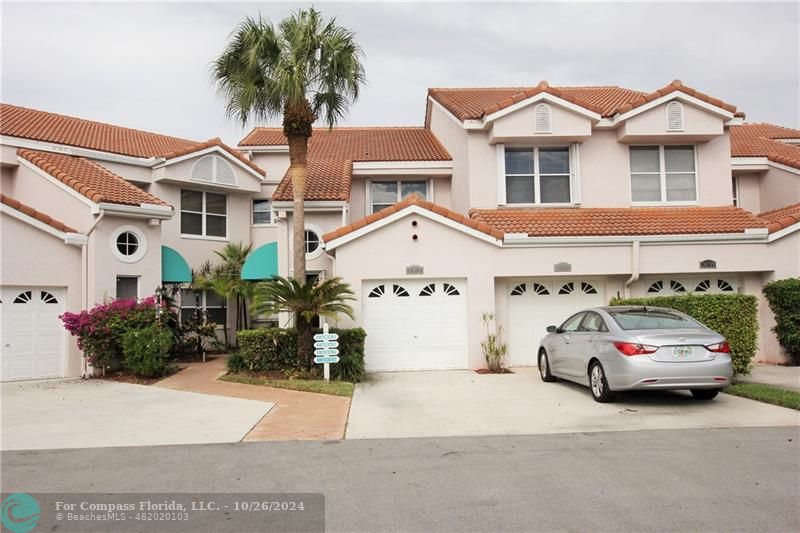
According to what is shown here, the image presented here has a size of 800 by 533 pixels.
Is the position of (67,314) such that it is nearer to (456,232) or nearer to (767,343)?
(456,232)

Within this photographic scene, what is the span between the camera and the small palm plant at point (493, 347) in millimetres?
14070

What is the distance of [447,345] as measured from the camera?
14.4 meters

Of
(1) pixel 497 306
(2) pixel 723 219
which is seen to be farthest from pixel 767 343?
(1) pixel 497 306

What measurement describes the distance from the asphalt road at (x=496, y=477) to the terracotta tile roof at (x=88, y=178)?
8943 millimetres

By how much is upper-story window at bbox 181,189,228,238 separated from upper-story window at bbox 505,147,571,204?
995 centimetres

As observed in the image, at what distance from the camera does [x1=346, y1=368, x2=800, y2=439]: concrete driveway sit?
27.5ft

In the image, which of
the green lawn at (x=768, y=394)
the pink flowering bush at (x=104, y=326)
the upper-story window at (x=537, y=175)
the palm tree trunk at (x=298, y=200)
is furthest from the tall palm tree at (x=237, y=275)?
the green lawn at (x=768, y=394)

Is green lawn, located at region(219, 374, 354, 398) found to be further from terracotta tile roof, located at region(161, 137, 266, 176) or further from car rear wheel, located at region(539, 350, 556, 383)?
terracotta tile roof, located at region(161, 137, 266, 176)

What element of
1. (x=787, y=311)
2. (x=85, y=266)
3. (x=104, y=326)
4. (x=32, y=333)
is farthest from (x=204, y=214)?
(x=787, y=311)

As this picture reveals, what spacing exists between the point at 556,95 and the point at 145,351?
40.2 feet

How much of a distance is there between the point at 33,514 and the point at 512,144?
14.5m

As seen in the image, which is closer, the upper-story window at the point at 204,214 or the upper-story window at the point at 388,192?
the upper-story window at the point at 388,192

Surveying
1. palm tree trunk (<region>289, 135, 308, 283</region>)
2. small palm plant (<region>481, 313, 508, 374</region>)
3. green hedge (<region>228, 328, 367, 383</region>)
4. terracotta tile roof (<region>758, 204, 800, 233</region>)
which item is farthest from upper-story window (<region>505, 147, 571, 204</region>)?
green hedge (<region>228, 328, 367, 383</region>)

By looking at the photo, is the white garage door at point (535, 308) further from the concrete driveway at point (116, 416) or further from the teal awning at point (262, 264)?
the concrete driveway at point (116, 416)
